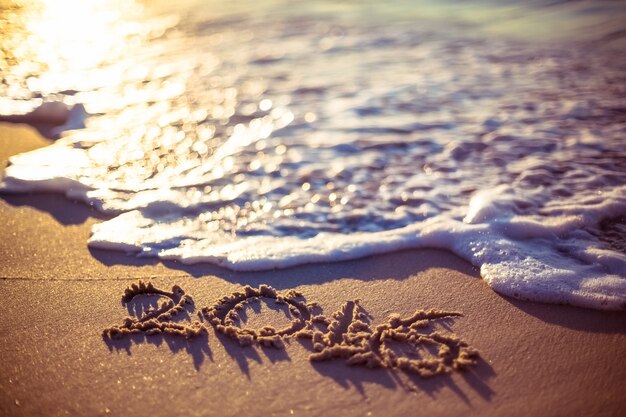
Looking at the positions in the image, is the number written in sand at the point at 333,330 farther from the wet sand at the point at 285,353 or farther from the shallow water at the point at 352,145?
the shallow water at the point at 352,145

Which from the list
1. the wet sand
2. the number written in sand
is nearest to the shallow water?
the wet sand

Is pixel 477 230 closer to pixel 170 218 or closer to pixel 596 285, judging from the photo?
pixel 596 285

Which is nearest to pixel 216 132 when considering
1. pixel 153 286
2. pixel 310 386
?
pixel 153 286

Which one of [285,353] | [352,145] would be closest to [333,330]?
[285,353]

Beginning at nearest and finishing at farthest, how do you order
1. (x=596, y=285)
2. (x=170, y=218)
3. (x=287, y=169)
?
(x=596, y=285) → (x=170, y=218) → (x=287, y=169)

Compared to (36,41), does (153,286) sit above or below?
below

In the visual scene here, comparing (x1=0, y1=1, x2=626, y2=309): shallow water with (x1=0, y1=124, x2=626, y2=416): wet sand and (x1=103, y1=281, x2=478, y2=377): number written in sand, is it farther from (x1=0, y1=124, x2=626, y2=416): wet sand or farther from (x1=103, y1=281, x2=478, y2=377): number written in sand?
(x1=103, y1=281, x2=478, y2=377): number written in sand

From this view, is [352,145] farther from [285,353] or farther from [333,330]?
[285,353]
